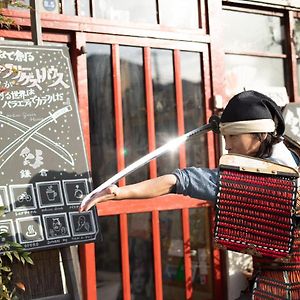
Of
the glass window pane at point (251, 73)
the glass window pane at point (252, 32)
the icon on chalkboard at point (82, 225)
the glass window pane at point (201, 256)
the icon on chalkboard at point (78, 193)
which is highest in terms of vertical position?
the glass window pane at point (252, 32)

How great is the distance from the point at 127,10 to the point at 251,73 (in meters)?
1.56

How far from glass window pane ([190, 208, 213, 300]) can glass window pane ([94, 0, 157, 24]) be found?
6.21ft

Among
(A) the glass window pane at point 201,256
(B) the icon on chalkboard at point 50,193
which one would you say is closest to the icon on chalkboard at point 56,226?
(B) the icon on chalkboard at point 50,193

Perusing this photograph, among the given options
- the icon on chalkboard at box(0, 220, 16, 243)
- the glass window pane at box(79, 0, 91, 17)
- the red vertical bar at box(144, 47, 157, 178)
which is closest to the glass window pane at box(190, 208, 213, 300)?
the red vertical bar at box(144, 47, 157, 178)

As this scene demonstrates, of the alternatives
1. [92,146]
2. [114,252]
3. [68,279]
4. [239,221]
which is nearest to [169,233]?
[114,252]

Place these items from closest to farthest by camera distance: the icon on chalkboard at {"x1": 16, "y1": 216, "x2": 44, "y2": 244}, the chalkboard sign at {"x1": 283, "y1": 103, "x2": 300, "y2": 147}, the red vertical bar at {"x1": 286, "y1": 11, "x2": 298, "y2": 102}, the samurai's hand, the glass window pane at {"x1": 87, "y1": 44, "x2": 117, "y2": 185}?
the samurai's hand < the icon on chalkboard at {"x1": 16, "y1": 216, "x2": 44, "y2": 244} < the glass window pane at {"x1": 87, "y1": 44, "x2": 117, "y2": 185} < the chalkboard sign at {"x1": 283, "y1": 103, "x2": 300, "y2": 147} < the red vertical bar at {"x1": 286, "y1": 11, "x2": 298, "y2": 102}

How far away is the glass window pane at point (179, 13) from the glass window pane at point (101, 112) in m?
0.73

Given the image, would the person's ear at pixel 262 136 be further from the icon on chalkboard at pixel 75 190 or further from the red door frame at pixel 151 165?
the red door frame at pixel 151 165

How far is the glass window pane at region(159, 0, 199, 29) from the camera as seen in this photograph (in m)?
5.19

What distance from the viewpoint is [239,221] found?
261 cm

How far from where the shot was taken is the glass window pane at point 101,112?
4715 mm

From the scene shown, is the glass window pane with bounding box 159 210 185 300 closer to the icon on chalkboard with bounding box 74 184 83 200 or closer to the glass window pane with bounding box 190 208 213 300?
the glass window pane with bounding box 190 208 213 300

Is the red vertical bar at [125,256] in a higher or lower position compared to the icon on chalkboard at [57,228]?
lower

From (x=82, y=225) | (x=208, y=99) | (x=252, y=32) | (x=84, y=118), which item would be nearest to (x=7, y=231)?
(x=82, y=225)
